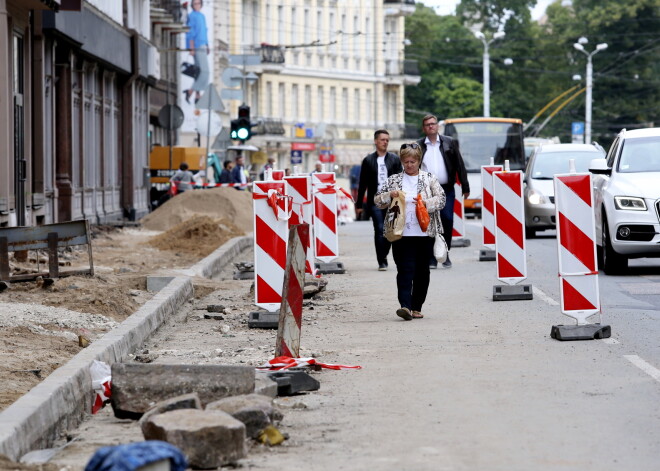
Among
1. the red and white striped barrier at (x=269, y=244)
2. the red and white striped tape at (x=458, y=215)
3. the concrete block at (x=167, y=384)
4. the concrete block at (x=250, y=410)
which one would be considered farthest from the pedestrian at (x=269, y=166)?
the concrete block at (x=250, y=410)

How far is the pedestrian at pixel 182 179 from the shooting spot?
136 ft

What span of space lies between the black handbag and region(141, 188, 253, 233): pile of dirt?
31.1 m

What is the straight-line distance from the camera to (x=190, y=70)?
66.1m

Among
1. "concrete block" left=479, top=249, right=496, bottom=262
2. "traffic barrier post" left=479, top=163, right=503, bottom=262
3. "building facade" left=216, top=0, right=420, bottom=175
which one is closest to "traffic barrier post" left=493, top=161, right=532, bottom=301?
"traffic barrier post" left=479, top=163, right=503, bottom=262

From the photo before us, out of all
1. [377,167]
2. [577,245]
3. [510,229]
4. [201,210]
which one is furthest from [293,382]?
[201,210]

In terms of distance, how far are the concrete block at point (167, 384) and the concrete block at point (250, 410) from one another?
0.61 meters

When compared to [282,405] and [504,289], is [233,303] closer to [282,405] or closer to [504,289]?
[504,289]

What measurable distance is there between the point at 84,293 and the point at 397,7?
88.0m

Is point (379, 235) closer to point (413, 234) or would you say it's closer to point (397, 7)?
point (413, 234)

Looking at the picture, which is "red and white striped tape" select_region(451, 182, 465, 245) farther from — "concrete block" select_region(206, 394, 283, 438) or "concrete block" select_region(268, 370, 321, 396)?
"concrete block" select_region(206, 394, 283, 438)

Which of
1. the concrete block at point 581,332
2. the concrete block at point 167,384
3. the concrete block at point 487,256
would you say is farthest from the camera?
the concrete block at point 487,256

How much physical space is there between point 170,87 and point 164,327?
48375 millimetres

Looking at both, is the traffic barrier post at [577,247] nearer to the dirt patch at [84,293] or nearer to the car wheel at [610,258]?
the dirt patch at [84,293]

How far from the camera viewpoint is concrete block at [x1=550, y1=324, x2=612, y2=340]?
11844mm
